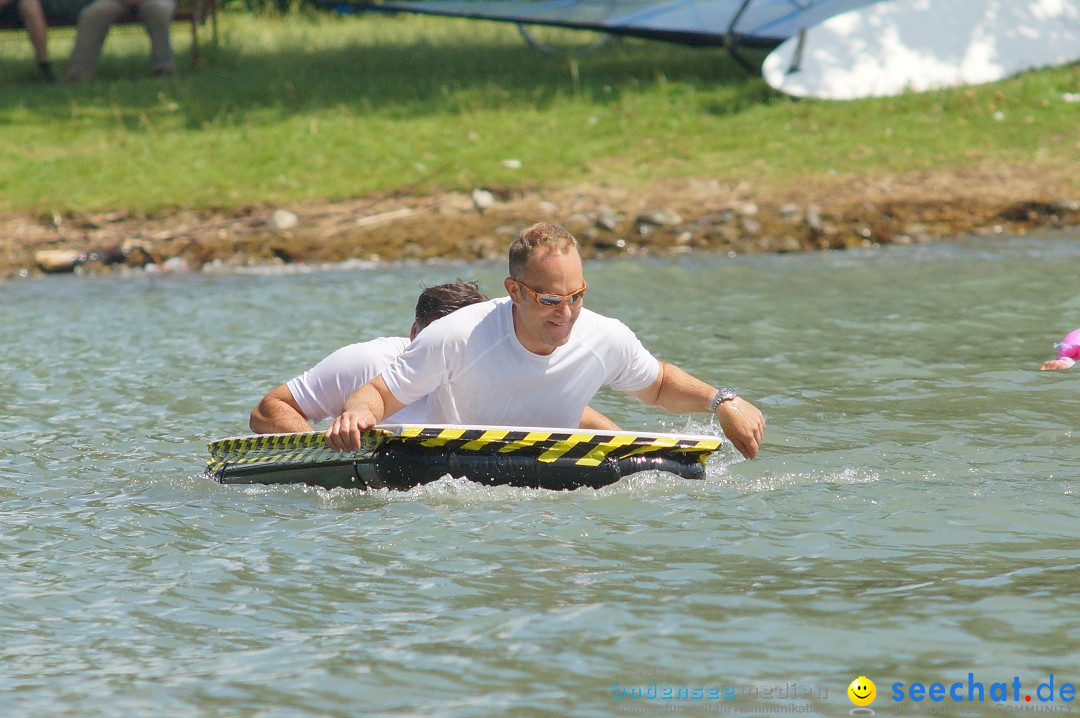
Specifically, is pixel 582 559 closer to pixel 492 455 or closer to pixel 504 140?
pixel 492 455

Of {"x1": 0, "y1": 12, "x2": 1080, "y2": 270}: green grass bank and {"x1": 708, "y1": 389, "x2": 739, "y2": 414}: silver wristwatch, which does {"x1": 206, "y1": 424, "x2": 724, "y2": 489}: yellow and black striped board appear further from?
{"x1": 0, "y1": 12, "x2": 1080, "y2": 270}: green grass bank

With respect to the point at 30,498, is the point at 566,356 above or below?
above

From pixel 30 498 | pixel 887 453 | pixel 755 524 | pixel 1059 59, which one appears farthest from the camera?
pixel 1059 59

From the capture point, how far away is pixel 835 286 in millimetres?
13031

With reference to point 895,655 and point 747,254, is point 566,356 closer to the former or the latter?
point 895,655

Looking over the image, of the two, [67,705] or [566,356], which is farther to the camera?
[566,356]

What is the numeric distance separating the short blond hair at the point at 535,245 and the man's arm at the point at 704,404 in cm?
92

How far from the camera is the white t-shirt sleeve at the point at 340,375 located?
7.27 m

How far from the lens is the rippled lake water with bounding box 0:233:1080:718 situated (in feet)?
15.5

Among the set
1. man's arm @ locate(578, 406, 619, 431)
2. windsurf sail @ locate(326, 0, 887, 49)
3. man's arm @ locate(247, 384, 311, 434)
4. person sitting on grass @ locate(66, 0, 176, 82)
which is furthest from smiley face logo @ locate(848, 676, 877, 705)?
person sitting on grass @ locate(66, 0, 176, 82)

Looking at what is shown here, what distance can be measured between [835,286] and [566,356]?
687cm

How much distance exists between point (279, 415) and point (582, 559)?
2095 mm

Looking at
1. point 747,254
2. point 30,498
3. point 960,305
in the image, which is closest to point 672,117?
point 747,254

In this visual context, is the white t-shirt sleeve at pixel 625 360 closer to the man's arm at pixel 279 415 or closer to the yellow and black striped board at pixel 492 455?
the yellow and black striped board at pixel 492 455
